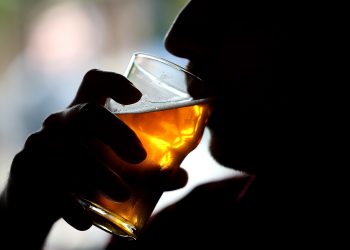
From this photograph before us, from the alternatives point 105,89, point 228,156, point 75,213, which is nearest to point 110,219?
point 75,213

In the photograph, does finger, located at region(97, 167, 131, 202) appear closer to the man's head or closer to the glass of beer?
the glass of beer

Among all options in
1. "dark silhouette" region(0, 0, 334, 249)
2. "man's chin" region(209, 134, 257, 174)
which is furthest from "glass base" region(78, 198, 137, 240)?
"man's chin" region(209, 134, 257, 174)

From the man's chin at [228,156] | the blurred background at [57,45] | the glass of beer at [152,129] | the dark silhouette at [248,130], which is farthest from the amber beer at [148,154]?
the blurred background at [57,45]

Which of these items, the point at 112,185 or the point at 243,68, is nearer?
the point at 112,185

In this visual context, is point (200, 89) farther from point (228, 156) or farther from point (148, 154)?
point (228, 156)

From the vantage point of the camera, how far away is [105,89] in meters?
1.06

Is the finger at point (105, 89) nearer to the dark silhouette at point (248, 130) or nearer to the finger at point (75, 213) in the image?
the dark silhouette at point (248, 130)

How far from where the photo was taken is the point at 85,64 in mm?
4637

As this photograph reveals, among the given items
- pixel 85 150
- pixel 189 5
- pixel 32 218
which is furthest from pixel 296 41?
pixel 32 218

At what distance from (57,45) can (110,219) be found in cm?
419

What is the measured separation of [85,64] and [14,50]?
2.71 feet

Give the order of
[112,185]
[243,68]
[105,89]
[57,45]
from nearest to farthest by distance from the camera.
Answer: [112,185] → [105,89] → [243,68] → [57,45]

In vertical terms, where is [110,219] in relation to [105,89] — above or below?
below

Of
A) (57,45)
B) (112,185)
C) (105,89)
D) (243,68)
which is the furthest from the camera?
(57,45)
